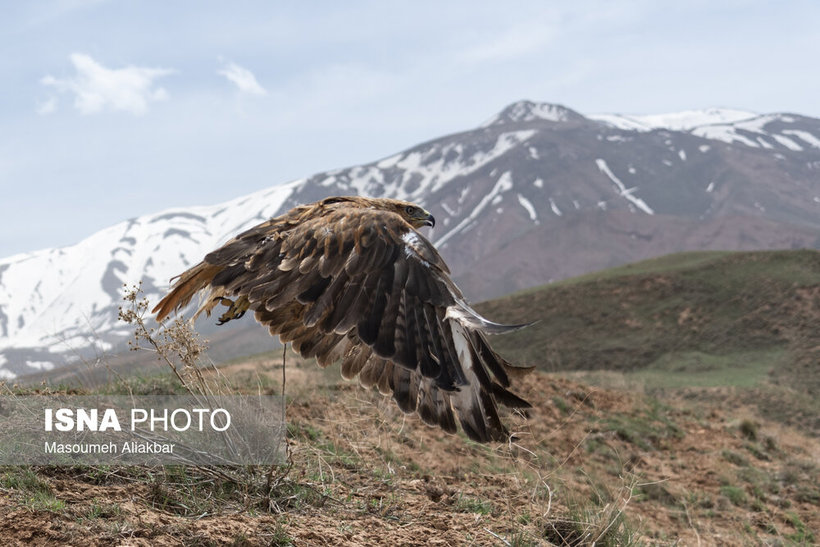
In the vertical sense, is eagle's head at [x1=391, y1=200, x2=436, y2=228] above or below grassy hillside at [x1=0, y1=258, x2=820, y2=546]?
above

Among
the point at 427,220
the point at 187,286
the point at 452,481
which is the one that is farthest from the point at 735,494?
the point at 187,286

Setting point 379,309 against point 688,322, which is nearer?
point 379,309

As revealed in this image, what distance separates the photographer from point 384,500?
4957 millimetres

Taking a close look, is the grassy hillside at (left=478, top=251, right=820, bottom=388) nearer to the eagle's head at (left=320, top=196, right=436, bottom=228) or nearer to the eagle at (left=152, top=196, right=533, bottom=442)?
the eagle's head at (left=320, top=196, right=436, bottom=228)

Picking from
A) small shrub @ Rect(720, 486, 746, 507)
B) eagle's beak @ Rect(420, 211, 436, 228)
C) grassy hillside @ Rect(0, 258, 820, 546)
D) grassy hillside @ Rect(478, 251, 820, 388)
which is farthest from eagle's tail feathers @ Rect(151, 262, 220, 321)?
grassy hillside @ Rect(478, 251, 820, 388)

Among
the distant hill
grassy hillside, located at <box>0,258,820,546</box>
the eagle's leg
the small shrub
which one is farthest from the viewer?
Result: the distant hill

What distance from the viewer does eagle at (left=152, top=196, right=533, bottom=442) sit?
3.62 meters

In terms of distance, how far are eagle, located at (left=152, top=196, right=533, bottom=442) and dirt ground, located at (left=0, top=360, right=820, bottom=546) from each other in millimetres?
856

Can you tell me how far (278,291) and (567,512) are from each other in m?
2.83

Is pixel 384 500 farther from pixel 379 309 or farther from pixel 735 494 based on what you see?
pixel 735 494

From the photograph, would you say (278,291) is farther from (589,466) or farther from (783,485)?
(783,485)

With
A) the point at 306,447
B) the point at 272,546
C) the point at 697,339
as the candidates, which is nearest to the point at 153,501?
the point at 272,546

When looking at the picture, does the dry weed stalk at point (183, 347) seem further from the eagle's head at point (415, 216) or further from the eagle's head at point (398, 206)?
the eagle's head at point (415, 216)

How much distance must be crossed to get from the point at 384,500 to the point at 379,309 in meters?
1.89
